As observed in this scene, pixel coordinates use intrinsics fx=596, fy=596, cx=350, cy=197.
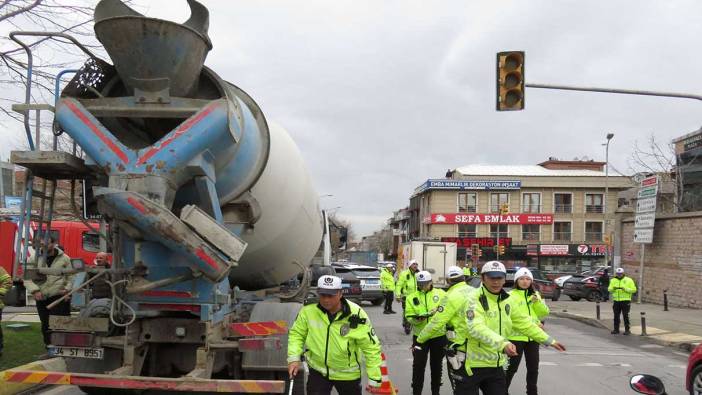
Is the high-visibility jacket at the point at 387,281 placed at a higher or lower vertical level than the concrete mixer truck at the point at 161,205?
lower

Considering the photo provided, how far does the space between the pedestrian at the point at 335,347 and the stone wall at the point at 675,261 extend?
21.7m

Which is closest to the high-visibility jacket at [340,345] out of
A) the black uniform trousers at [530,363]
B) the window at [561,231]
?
the black uniform trousers at [530,363]

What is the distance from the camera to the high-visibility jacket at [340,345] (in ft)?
15.6

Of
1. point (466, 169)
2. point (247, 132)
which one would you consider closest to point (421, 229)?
point (466, 169)

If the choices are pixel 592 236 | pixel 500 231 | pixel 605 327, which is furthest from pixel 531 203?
pixel 605 327

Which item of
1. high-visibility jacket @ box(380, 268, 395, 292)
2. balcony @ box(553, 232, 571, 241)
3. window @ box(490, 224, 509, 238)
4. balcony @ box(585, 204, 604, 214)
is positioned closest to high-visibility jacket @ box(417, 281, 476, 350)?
high-visibility jacket @ box(380, 268, 395, 292)

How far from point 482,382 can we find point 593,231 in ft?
215

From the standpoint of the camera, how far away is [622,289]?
603 inches

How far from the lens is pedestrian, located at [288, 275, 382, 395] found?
4773 mm

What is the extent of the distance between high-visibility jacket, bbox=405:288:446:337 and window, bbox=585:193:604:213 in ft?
204

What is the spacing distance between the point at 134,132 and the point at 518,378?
6.96 metres

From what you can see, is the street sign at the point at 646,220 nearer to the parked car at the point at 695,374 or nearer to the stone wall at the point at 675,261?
the stone wall at the point at 675,261

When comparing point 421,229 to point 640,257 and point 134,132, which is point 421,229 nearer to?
point 640,257

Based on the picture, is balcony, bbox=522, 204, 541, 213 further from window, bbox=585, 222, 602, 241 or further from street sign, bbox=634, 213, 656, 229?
street sign, bbox=634, 213, 656, 229
